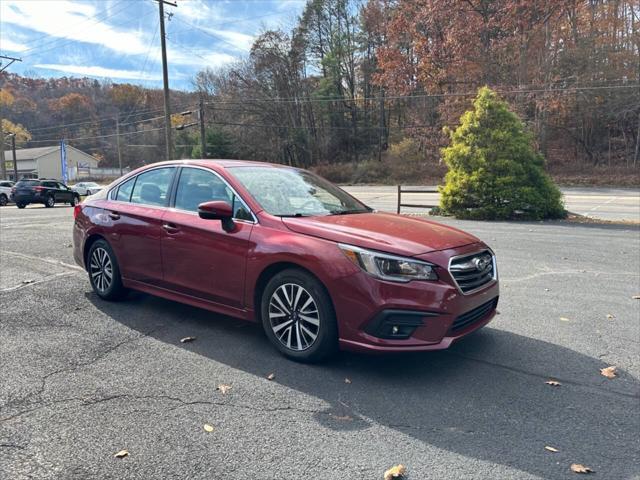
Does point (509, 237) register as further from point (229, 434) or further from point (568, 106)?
point (568, 106)

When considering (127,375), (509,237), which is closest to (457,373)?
(127,375)

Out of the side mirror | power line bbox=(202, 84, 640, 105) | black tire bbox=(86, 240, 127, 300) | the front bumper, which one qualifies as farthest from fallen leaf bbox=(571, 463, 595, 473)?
power line bbox=(202, 84, 640, 105)

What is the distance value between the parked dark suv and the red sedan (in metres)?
23.7

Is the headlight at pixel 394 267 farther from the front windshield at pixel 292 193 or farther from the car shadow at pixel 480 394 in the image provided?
the front windshield at pixel 292 193

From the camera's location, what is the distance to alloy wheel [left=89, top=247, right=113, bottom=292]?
5469mm

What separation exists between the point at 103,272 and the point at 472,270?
13.1ft

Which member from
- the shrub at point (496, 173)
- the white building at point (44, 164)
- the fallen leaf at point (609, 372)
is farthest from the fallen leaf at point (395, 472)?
the white building at point (44, 164)

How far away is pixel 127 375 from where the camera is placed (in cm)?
371

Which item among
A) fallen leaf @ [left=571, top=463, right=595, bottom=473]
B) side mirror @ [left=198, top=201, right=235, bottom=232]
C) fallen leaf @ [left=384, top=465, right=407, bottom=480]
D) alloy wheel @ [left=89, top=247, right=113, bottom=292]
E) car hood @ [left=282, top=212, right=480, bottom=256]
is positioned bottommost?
fallen leaf @ [left=571, top=463, right=595, bottom=473]

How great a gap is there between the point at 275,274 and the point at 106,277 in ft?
8.36

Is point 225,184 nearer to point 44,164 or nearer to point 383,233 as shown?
point 383,233

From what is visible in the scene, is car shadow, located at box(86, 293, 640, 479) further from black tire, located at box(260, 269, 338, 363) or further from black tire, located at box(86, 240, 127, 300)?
black tire, located at box(86, 240, 127, 300)

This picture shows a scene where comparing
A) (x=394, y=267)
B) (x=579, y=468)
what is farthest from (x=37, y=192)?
(x=579, y=468)

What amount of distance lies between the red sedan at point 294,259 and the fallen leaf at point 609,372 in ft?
3.07
